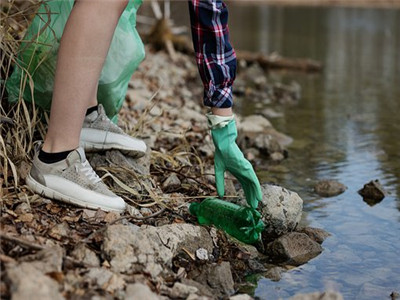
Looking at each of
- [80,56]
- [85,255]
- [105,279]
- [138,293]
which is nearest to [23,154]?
[80,56]

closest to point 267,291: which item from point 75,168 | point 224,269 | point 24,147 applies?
point 224,269

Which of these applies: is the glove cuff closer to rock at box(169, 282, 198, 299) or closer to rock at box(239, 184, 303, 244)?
rock at box(239, 184, 303, 244)

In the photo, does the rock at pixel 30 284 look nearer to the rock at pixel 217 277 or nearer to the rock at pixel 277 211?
the rock at pixel 217 277

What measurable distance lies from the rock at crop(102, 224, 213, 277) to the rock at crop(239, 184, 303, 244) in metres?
0.52

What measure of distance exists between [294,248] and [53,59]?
1.34 meters

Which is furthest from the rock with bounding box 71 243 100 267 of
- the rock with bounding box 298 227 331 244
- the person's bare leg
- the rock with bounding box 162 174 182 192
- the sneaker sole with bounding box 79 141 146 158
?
the rock with bounding box 298 227 331 244

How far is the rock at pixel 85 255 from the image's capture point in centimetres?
218

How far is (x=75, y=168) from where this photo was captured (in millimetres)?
2549

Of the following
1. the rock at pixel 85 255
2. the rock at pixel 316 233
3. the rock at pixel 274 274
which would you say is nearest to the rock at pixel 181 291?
the rock at pixel 85 255

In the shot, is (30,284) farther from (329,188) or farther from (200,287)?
(329,188)

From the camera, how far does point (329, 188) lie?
12.3 feet

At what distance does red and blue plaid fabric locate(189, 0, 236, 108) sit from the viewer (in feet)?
8.46

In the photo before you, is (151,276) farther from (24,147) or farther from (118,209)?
(24,147)

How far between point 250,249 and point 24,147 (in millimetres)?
1062
